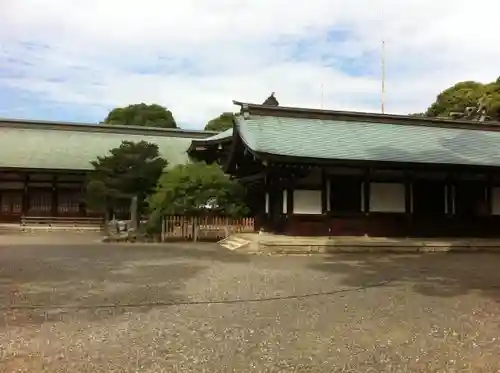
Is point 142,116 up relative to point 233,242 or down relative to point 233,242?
up

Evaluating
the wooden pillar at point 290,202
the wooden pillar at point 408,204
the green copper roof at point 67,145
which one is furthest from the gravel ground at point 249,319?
the green copper roof at point 67,145

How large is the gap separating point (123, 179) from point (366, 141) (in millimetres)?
11470

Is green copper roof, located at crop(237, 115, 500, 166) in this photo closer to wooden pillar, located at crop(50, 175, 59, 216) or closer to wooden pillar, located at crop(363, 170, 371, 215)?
wooden pillar, located at crop(363, 170, 371, 215)

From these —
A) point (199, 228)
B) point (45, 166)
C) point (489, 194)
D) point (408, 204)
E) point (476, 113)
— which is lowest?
point (199, 228)

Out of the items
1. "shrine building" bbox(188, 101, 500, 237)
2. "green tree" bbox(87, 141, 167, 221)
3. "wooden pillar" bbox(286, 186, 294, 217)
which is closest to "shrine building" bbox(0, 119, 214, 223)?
"green tree" bbox(87, 141, 167, 221)

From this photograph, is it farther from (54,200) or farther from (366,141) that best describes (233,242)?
(54,200)

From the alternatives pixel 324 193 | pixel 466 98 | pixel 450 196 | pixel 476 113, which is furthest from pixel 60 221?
pixel 466 98

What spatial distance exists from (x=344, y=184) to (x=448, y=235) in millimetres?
4510

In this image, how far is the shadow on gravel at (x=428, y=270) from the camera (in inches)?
395

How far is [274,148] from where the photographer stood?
59.9 feet

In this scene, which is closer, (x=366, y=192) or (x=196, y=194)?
(x=366, y=192)

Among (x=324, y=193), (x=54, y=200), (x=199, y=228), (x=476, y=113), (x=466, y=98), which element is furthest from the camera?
(x=466, y=98)

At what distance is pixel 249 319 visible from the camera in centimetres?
718

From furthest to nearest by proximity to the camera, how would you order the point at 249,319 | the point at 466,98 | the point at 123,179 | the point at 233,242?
1. the point at 466,98
2. the point at 123,179
3. the point at 233,242
4. the point at 249,319
